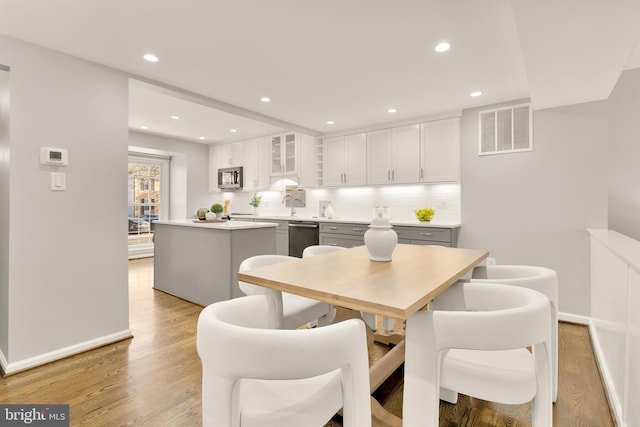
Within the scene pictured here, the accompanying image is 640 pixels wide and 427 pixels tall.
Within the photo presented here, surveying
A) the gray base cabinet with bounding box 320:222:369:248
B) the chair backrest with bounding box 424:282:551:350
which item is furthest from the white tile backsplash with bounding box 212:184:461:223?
the chair backrest with bounding box 424:282:551:350

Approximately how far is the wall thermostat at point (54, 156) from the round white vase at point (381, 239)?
2.30 meters

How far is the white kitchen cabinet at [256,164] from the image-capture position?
5.75 meters

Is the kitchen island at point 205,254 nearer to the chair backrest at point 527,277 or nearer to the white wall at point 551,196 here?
the chair backrest at point 527,277

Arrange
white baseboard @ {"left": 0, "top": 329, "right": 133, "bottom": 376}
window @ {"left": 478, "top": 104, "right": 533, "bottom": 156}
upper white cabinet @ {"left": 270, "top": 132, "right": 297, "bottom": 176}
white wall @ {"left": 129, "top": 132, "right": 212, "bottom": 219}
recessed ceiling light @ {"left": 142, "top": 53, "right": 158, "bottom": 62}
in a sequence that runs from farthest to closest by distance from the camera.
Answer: white wall @ {"left": 129, "top": 132, "right": 212, "bottom": 219} < upper white cabinet @ {"left": 270, "top": 132, "right": 297, "bottom": 176} < window @ {"left": 478, "top": 104, "right": 533, "bottom": 156} < recessed ceiling light @ {"left": 142, "top": 53, "right": 158, "bottom": 62} < white baseboard @ {"left": 0, "top": 329, "right": 133, "bottom": 376}

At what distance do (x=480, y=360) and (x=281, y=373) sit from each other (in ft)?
2.85

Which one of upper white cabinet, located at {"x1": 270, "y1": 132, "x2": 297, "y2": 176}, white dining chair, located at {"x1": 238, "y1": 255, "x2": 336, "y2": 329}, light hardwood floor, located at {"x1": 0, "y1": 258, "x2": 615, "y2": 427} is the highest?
upper white cabinet, located at {"x1": 270, "y1": 132, "x2": 297, "y2": 176}

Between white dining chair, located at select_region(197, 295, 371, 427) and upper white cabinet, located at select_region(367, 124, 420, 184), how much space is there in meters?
3.53

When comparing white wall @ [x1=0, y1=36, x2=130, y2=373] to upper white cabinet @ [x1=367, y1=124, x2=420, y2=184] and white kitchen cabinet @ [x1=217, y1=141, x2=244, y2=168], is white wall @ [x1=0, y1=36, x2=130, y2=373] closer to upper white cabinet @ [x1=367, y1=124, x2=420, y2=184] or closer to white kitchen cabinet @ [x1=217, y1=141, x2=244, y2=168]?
upper white cabinet @ [x1=367, y1=124, x2=420, y2=184]

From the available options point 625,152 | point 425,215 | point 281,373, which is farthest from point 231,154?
point 281,373

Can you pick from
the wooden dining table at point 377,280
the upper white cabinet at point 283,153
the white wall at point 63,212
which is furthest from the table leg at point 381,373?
the upper white cabinet at point 283,153

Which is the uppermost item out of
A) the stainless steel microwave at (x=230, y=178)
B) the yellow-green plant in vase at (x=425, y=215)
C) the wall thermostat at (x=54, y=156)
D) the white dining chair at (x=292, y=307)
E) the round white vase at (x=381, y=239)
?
the stainless steel microwave at (x=230, y=178)

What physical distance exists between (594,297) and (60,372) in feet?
13.7

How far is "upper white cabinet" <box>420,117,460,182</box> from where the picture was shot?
3.82m

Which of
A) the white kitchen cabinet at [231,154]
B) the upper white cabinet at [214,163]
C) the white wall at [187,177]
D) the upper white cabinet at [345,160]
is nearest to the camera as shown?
the upper white cabinet at [345,160]
